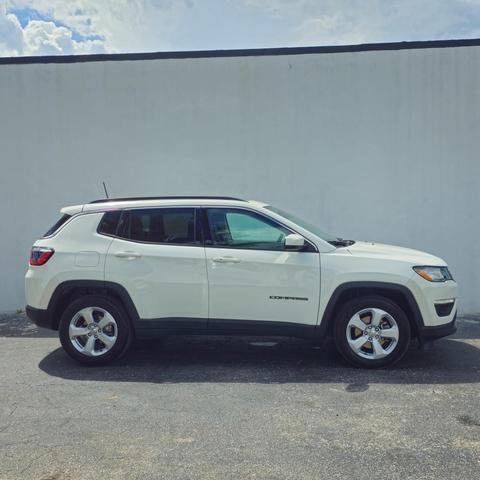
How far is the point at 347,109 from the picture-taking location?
8133 mm

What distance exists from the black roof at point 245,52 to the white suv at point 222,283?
3.84 metres

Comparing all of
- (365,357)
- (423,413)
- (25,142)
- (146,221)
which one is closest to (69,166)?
(25,142)

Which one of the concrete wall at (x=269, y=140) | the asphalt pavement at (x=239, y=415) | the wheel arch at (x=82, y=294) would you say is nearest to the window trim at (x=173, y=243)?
the wheel arch at (x=82, y=294)

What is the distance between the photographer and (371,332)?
5.07 meters

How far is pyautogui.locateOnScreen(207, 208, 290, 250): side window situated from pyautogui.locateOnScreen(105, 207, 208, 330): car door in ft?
0.78

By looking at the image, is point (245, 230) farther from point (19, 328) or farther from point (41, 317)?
point (19, 328)

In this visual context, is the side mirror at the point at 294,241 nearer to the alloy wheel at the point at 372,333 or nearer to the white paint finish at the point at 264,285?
the white paint finish at the point at 264,285

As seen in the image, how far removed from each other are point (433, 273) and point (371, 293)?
0.68 m

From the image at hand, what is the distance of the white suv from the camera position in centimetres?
506

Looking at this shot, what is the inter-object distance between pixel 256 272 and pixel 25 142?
5.54 meters

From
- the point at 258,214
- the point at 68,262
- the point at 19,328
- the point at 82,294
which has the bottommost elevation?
the point at 19,328

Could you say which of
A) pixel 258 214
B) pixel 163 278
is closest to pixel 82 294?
pixel 163 278

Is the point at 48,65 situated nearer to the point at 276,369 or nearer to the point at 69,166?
the point at 69,166

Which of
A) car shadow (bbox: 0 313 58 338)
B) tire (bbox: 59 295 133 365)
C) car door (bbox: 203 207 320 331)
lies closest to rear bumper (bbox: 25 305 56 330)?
tire (bbox: 59 295 133 365)
